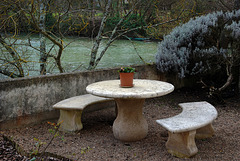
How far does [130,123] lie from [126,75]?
0.66 metres

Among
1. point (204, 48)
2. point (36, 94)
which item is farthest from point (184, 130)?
point (204, 48)

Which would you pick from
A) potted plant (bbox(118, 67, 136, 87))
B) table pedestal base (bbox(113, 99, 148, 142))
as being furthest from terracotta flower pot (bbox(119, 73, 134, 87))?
table pedestal base (bbox(113, 99, 148, 142))

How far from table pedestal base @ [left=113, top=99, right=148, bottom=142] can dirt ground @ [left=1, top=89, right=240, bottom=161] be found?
93mm

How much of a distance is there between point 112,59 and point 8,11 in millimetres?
5681

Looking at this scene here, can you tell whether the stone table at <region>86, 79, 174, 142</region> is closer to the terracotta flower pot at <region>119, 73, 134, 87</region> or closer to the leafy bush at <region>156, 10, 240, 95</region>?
the terracotta flower pot at <region>119, 73, 134, 87</region>

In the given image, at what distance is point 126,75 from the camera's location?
3551 mm

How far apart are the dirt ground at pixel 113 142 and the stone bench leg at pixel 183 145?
0.24 feet

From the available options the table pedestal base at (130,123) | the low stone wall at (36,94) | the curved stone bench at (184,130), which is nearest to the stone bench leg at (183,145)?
the curved stone bench at (184,130)

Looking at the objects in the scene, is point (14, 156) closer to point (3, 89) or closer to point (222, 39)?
point (3, 89)

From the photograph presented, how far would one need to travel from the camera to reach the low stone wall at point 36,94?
378 cm

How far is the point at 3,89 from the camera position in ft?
12.2

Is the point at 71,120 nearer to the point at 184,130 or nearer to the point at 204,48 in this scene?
the point at 184,130

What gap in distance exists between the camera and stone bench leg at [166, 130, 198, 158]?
3004mm

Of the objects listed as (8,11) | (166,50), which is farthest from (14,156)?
(166,50)
